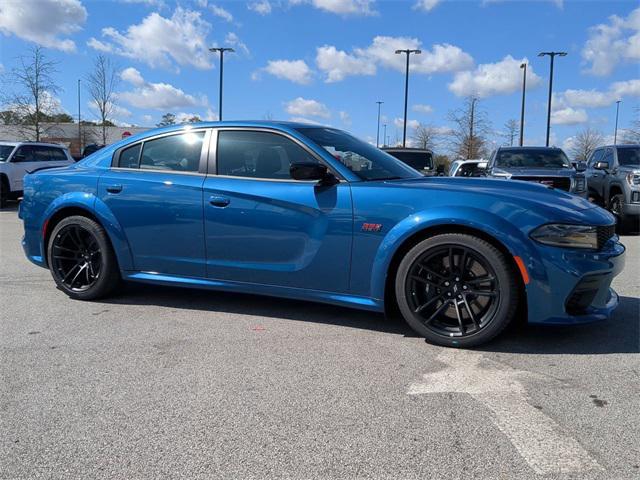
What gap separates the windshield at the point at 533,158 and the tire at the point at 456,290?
27.3 feet

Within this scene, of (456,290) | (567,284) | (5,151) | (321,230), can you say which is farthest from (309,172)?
(5,151)

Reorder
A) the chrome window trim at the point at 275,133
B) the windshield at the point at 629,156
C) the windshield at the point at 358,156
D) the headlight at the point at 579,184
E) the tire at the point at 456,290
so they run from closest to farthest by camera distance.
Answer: the tire at the point at 456,290 < the chrome window trim at the point at 275,133 < the windshield at the point at 358,156 < the headlight at the point at 579,184 < the windshield at the point at 629,156

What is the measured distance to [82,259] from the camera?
507 cm

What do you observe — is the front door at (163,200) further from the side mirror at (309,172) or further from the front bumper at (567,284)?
the front bumper at (567,284)

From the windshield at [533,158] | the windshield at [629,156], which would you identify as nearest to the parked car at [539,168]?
the windshield at [533,158]

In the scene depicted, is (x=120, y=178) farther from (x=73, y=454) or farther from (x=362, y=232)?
(x=73, y=454)

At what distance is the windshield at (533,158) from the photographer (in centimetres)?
1132

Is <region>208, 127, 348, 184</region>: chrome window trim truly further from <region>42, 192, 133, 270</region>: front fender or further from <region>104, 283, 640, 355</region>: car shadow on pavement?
<region>104, 283, 640, 355</region>: car shadow on pavement

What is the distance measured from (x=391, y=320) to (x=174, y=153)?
2.29m

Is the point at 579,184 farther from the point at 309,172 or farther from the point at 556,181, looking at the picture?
Answer: the point at 309,172

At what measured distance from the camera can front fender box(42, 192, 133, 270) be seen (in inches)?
188

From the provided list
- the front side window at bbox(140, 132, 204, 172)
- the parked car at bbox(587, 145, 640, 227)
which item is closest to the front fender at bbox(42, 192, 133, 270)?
the front side window at bbox(140, 132, 204, 172)

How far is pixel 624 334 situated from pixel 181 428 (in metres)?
3.13

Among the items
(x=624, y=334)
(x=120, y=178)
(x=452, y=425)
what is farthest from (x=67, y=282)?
(x=624, y=334)
